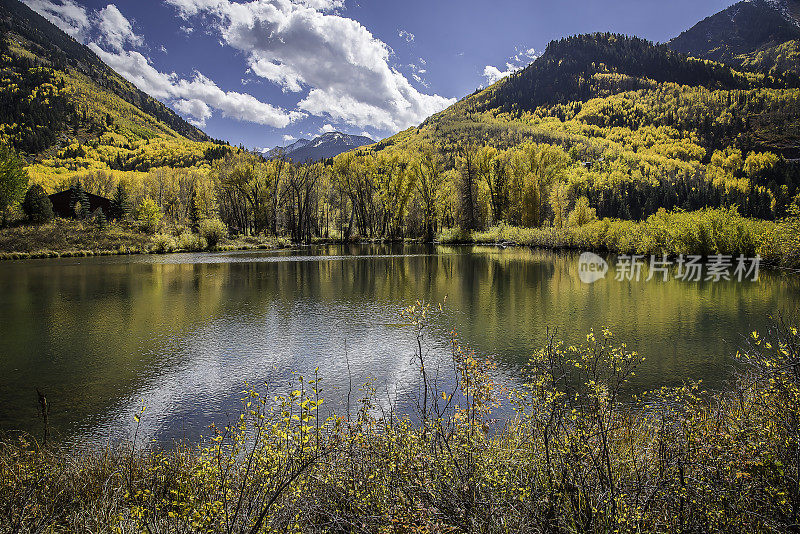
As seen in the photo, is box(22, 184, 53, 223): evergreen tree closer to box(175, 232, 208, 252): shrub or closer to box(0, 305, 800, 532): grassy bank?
box(175, 232, 208, 252): shrub

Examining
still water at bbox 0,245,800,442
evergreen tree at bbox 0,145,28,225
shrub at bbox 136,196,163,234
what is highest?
evergreen tree at bbox 0,145,28,225

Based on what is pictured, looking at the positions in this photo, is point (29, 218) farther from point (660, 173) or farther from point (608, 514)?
point (660, 173)

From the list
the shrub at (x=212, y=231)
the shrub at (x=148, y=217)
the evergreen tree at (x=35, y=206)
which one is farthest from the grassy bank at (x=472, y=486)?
the evergreen tree at (x=35, y=206)

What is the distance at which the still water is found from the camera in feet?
30.3

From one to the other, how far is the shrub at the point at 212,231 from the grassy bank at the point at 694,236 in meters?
47.0

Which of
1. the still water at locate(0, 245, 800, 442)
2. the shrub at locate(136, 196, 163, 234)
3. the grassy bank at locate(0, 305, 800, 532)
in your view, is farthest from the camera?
the shrub at locate(136, 196, 163, 234)

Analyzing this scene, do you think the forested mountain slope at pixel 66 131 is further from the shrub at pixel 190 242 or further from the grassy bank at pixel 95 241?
the shrub at pixel 190 242

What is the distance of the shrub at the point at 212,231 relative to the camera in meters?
59.8

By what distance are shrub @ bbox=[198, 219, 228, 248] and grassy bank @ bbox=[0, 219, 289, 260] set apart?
32 centimetres

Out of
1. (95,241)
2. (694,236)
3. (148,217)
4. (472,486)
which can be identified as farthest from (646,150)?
(472,486)

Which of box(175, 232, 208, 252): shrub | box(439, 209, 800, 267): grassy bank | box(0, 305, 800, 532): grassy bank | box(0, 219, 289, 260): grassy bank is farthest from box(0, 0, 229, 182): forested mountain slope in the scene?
box(0, 305, 800, 532): grassy bank

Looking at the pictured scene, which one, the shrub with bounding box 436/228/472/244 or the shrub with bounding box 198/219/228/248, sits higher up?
the shrub with bounding box 198/219/228/248

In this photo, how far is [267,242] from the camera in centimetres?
6488

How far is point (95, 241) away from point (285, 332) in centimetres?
5532
